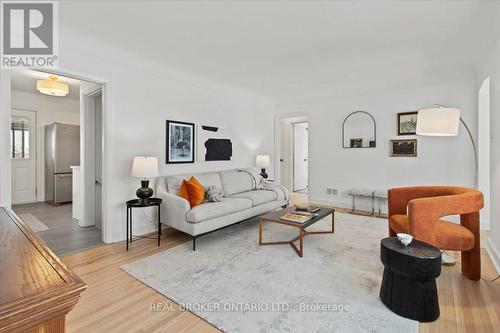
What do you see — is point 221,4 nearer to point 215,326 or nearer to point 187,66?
point 187,66

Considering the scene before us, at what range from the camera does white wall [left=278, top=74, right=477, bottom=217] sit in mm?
4262

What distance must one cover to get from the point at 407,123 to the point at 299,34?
3.16 metres

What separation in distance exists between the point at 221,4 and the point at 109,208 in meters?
2.78

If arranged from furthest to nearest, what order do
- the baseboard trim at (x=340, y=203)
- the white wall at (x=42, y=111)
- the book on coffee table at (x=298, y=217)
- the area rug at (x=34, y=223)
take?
the white wall at (x=42, y=111) → the baseboard trim at (x=340, y=203) → the area rug at (x=34, y=223) → the book on coffee table at (x=298, y=217)

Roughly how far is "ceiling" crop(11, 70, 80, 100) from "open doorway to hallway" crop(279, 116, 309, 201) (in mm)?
5010

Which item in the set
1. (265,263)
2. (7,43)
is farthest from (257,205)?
(7,43)

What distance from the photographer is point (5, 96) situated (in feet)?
8.25

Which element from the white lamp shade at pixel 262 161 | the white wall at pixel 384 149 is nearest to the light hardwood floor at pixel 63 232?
the white lamp shade at pixel 262 161

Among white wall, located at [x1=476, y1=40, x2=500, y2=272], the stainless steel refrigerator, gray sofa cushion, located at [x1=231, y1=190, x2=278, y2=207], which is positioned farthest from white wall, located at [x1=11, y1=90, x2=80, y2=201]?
white wall, located at [x1=476, y1=40, x2=500, y2=272]

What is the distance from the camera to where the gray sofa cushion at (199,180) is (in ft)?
12.2

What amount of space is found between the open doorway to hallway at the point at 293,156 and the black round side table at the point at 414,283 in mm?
5334

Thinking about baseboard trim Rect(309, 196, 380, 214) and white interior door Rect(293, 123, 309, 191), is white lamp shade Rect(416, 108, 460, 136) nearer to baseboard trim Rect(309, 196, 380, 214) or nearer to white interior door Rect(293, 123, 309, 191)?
baseboard trim Rect(309, 196, 380, 214)

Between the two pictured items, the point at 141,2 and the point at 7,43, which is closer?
the point at 141,2

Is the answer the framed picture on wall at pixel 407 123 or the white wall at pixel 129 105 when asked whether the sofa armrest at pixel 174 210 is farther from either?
the framed picture on wall at pixel 407 123
